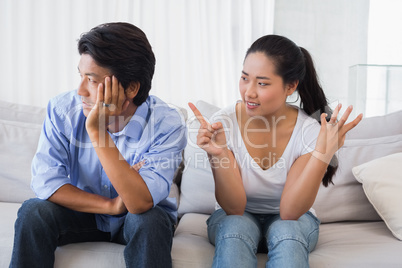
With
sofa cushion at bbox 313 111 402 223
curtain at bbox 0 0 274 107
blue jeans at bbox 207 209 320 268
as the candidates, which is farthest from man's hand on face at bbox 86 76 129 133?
curtain at bbox 0 0 274 107

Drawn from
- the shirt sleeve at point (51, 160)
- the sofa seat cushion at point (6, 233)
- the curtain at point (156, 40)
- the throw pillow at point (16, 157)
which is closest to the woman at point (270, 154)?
the shirt sleeve at point (51, 160)

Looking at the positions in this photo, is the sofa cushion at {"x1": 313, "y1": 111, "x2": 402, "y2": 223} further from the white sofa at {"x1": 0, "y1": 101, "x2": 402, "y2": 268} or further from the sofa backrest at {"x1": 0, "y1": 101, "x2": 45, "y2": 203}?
the sofa backrest at {"x1": 0, "y1": 101, "x2": 45, "y2": 203}

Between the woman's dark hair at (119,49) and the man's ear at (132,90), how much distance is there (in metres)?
0.02

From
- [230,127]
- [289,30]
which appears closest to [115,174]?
[230,127]

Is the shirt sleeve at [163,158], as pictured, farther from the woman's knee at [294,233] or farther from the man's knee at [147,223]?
the woman's knee at [294,233]

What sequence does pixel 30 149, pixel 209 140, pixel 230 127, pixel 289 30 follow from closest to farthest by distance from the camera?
pixel 209 140 < pixel 230 127 < pixel 30 149 < pixel 289 30

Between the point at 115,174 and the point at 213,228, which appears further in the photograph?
the point at 213,228

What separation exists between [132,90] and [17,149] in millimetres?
745

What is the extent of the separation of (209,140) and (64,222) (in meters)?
0.49

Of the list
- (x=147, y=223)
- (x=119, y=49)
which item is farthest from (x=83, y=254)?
(x=119, y=49)

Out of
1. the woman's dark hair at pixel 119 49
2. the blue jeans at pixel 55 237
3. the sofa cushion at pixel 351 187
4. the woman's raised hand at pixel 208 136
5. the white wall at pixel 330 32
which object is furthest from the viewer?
the white wall at pixel 330 32

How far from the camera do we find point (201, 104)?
212 cm

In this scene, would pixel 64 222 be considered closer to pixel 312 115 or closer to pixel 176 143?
pixel 176 143

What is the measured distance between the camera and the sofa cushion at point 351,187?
192cm
